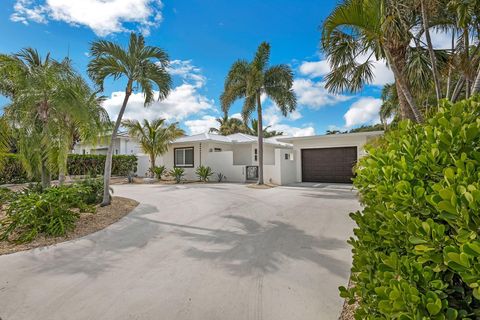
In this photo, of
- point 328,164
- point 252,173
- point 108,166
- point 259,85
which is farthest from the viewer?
point 252,173

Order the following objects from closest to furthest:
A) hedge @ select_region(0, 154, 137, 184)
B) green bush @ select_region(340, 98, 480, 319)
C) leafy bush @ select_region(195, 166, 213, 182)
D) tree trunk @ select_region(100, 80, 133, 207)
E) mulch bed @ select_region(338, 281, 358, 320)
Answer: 1. green bush @ select_region(340, 98, 480, 319)
2. mulch bed @ select_region(338, 281, 358, 320)
3. tree trunk @ select_region(100, 80, 133, 207)
4. hedge @ select_region(0, 154, 137, 184)
5. leafy bush @ select_region(195, 166, 213, 182)

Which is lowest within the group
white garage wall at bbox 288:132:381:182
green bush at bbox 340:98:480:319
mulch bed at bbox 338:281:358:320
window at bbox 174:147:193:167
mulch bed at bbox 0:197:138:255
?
mulch bed at bbox 338:281:358:320

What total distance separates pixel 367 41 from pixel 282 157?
10.1m

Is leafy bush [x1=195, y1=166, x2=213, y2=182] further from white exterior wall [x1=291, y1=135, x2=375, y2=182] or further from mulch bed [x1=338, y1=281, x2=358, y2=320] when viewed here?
mulch bed [x1=338, y1=281, x2=358, y2=320]

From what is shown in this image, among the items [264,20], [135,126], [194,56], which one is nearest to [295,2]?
[264,20]

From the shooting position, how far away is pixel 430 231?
3.89 ft

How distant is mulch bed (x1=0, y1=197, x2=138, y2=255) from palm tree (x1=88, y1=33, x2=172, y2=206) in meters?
0.59

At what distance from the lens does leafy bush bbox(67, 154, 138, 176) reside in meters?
16.9

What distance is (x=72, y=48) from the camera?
7543mm

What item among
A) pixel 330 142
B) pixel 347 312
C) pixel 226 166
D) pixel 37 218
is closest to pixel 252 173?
pixel 226 166

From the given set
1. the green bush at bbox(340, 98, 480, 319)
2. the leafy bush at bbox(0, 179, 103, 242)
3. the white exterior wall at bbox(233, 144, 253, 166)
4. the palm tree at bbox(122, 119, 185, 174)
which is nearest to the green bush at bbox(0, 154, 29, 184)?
the palm tree at bbox(122, 119, 185, 174)

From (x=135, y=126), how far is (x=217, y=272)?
16.1 m

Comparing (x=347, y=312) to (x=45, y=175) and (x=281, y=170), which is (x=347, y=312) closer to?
(x=45, y=175)

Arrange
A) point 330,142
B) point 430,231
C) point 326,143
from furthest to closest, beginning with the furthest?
point 326,143 < point 330,142 < point 430,231
